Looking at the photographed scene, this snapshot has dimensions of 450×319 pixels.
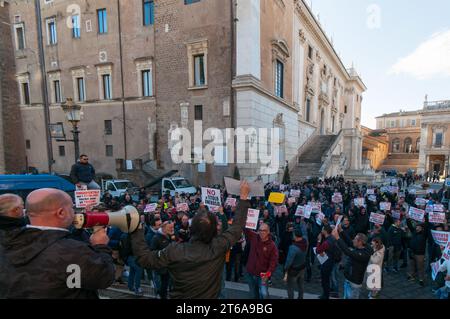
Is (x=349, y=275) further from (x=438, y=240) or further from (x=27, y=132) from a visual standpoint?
(x=27, y=132)

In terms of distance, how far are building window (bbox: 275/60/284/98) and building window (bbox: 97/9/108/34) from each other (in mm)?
15831

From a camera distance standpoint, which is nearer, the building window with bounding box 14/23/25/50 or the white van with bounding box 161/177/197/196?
the white van with bounding box 161/177/197/196

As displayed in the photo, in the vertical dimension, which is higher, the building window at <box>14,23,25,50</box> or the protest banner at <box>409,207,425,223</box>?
the building window at <box>14,23,25,50</box>

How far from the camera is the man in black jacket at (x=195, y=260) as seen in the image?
2.40 meters

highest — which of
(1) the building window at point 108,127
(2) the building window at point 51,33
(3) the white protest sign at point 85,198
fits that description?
(2) the building window at point 51,33

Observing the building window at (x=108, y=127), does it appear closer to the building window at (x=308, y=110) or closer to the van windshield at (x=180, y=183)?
the van windshield at (x=180, y=183)

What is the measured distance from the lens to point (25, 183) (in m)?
9.34

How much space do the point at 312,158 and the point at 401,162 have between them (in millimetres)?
45157

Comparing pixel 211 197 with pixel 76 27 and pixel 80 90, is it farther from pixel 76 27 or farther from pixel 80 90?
pixel 76 27

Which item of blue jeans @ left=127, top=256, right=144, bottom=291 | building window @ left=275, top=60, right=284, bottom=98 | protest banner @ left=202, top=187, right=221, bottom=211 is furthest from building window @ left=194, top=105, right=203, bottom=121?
blue jeans @ left=127, top=256, right=144, bottom=291

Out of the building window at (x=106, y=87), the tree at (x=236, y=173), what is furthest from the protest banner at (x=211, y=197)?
the building window at (x=106, y=87)

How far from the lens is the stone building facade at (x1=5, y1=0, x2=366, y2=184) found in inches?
739

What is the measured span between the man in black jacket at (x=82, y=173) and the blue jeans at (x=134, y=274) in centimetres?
230

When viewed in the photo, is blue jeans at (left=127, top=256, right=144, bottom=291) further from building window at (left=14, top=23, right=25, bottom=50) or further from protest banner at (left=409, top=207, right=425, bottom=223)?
building window at (left=14, top=23, right=25, bottom=50)
